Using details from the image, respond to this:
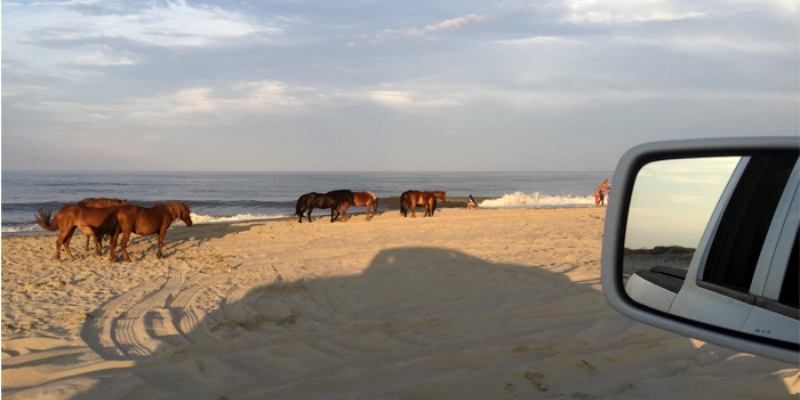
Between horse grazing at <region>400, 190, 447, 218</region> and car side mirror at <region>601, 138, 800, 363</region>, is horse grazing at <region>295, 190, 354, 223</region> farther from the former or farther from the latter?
car side mirror at <region>601, 138, 800, 363</region>

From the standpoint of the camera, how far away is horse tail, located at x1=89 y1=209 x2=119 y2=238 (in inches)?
415

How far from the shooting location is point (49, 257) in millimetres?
11547

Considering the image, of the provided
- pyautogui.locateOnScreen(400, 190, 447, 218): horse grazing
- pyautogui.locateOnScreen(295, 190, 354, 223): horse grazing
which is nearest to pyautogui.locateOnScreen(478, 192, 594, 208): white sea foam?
pyautogui.locateOnScreen(400, 190, 447, 218): horse grazing

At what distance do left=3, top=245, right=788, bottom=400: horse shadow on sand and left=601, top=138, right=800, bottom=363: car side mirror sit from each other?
182cm

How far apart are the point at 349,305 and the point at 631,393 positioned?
394 centimetres

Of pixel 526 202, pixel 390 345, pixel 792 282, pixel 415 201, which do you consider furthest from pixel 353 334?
pixel 526 202

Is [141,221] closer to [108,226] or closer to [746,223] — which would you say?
[108,226]

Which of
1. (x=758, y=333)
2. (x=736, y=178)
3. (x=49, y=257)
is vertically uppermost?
(x=736, y=178)

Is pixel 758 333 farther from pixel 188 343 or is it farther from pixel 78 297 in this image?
pixel 78 297

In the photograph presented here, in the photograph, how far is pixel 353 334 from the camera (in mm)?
5078

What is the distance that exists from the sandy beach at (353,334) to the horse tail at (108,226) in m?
0.75

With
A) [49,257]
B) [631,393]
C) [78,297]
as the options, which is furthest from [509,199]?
[631,393]

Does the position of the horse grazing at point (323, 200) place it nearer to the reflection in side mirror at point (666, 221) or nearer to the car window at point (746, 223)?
the reflection in side mirror at point (666, 221)

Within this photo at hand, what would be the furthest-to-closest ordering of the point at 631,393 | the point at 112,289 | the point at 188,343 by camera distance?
1. the point at 112,289
2. the point at 188,343
3. the point at 631,393
